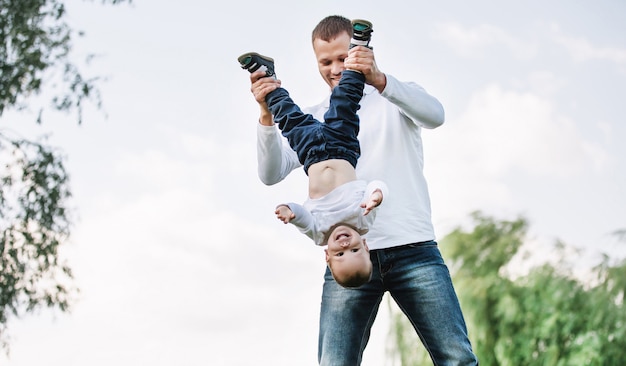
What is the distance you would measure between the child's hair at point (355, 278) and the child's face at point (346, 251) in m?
0.02

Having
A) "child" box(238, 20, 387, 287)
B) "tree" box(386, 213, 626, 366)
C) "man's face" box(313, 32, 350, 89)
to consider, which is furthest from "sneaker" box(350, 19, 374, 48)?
"tree" box(386, 213, 626, 366)

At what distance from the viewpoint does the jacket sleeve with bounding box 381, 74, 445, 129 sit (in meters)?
2.78

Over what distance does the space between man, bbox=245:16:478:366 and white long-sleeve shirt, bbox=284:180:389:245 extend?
0.12 meters

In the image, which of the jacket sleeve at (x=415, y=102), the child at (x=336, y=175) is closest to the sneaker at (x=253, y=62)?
the child at (x=336, y=175)

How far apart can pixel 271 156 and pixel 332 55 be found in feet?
1.60

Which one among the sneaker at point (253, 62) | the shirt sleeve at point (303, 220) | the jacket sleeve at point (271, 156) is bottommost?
the shirt sleeve at point (303, 220)

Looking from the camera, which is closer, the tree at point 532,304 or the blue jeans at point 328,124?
the blue jeans at point 328,124

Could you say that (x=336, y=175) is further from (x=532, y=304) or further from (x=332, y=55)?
(x=532, y=304)

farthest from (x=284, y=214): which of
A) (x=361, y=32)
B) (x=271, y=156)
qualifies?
(x=361, y=32)

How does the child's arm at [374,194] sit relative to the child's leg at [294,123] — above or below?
below

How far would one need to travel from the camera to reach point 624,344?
31.8 feet

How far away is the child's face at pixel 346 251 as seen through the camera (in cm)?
271

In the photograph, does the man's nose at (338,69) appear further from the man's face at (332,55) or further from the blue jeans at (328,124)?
the blue jeans at (328,124)

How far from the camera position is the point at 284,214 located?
2.71 metres
